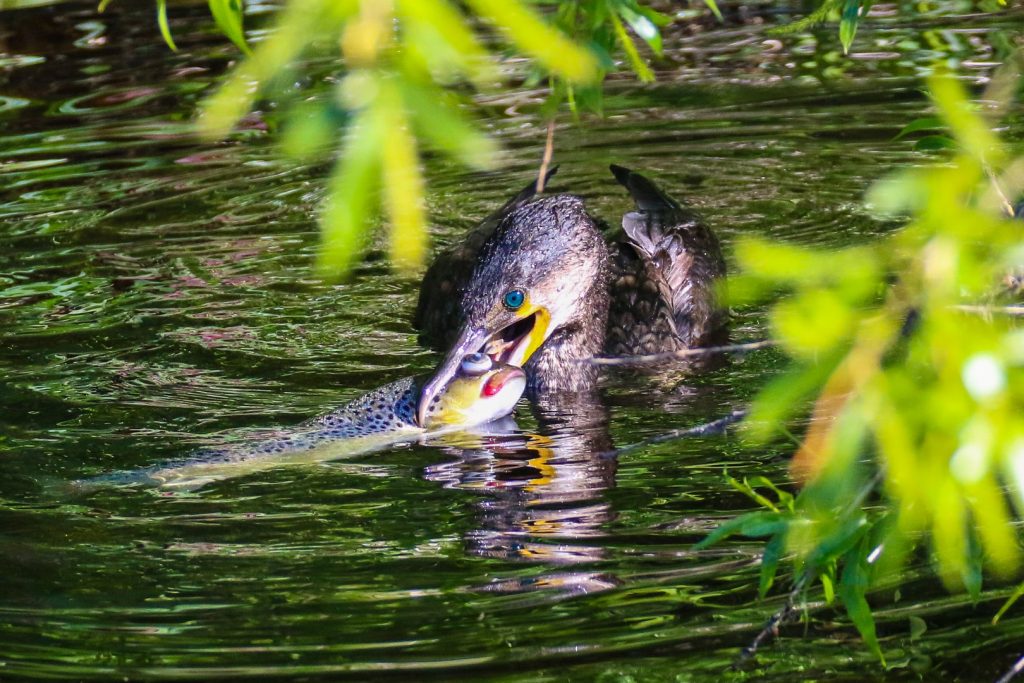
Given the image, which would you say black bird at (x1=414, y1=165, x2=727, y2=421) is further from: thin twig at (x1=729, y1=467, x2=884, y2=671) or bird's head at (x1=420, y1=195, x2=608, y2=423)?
thin twig at (x1=729, y1=467, x2=884, y2=671)

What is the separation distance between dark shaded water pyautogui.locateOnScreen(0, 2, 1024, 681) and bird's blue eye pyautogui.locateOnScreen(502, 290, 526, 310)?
48 centimetres

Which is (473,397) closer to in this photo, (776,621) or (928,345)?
(776,621)

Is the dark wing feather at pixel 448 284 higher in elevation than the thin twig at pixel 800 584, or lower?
lower

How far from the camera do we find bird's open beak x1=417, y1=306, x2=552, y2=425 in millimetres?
5920

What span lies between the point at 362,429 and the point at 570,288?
1570 millimetres

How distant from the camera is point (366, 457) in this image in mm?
5762

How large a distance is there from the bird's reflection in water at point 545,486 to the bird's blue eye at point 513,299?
0.45 m

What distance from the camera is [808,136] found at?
31.2ft

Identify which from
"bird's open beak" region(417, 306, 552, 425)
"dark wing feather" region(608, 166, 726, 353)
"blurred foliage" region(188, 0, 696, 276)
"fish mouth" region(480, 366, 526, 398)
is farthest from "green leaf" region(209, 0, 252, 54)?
"dark wing feather" region(608, 166, 726, 353)

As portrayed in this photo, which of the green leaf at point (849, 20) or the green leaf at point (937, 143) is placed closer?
the green leaf at point (937, 143)

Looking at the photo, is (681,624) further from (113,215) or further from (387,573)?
(113,215)

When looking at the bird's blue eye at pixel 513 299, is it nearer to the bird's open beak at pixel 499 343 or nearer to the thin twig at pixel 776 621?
the bird's open beak at pixel 499 343

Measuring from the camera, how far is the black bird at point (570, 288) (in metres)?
6.66

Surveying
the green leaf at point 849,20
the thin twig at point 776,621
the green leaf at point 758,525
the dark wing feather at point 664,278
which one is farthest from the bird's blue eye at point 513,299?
the green leaf at point 758,525
